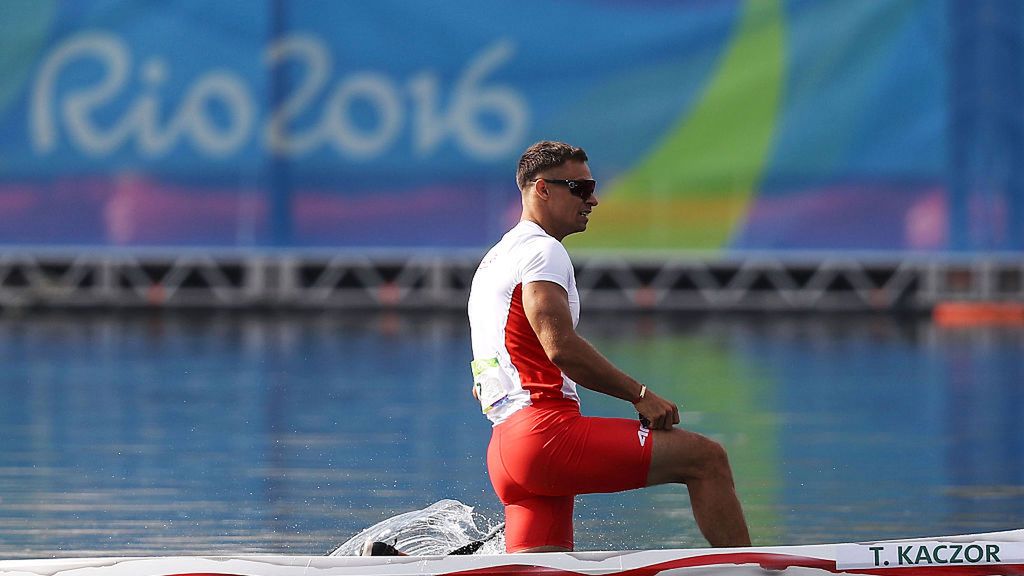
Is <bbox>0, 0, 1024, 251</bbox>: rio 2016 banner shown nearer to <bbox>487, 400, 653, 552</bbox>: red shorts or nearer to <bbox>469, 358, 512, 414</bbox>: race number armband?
<bbox>469, 358, 512, 414</bbox>: race number armband

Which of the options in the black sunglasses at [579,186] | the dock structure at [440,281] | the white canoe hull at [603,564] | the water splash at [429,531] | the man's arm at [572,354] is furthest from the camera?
the dock structure at [440,281]

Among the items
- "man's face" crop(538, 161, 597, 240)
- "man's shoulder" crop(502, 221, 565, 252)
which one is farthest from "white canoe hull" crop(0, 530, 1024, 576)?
"man's face" crop(538, 161, 597, 240)

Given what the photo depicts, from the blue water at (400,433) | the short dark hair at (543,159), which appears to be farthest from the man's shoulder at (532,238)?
the blue water at (400,433)

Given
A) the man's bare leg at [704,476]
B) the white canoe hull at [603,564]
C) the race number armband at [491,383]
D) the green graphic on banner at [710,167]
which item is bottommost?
the white canoe hull at [603,564]

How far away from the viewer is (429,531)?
23.2 feet

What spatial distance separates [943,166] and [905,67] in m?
1.36

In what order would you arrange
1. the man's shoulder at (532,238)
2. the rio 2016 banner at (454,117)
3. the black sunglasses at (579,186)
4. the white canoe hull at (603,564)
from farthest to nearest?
the rio 2016 banner at (454,117), the black sunglasses at (579,186), the man's shoulder at (532,238), the white canoe hull at (603,564)

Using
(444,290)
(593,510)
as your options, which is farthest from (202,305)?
(593,510)

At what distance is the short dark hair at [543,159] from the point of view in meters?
6.00

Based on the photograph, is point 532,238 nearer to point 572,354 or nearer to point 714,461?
point 572,354

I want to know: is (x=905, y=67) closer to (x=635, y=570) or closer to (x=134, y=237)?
(x=134, y=237)

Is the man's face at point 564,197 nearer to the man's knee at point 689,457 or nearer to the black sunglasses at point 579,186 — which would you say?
the black sunglasses at point 579,186

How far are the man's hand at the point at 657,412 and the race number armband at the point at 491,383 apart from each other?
1.45ft

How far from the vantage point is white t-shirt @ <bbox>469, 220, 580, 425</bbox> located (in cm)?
588
